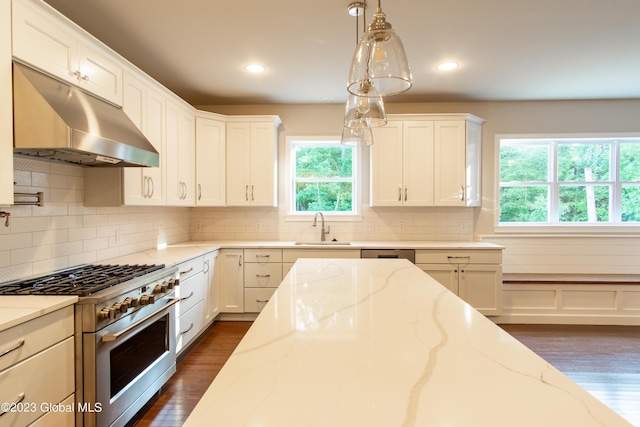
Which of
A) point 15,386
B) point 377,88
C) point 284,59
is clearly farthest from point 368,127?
point 15,386

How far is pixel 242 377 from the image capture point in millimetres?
747

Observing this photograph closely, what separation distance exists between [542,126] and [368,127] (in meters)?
3.25

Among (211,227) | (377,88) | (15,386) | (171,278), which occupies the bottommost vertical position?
(15,386)

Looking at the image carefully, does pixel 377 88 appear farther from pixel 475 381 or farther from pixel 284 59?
pixel 284 59

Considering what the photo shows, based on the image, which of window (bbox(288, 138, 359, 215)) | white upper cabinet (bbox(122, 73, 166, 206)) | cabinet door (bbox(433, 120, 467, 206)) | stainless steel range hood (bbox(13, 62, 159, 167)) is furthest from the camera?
window (bbox(288, 138, 359, 215))

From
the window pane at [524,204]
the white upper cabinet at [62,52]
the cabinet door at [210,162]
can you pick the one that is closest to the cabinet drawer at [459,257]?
the window pane at [524,204]

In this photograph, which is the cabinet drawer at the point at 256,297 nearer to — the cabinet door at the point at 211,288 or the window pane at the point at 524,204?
the cabinet door at the point at 211,288

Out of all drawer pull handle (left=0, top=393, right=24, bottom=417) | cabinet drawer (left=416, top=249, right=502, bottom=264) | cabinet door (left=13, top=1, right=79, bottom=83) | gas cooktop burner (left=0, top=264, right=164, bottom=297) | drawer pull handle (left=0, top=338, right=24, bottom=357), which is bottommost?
drawer pull handle (left=0, top=393, right=24, bottom=417)

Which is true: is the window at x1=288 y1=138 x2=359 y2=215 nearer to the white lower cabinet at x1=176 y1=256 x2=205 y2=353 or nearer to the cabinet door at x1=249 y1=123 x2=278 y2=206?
the cabinet door at x1=249 y1=123 x2=278 y2=206

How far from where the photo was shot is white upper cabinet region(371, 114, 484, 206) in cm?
367

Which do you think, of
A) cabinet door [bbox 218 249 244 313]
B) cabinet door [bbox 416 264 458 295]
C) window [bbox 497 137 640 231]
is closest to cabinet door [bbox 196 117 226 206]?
cabinet door [bbox 218 249 244 313]

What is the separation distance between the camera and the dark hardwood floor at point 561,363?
2107 millimetres

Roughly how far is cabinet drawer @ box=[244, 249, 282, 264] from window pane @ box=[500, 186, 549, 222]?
2.84 metres

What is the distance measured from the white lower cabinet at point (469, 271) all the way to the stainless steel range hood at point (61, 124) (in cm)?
289
